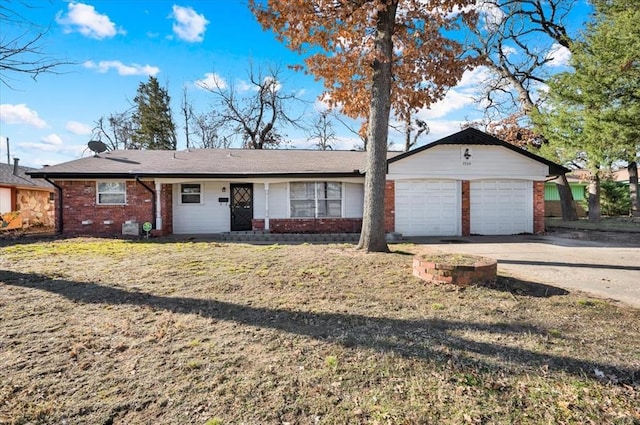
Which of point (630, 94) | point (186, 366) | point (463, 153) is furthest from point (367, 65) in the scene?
point (630, 94)

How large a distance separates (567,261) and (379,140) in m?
4.96

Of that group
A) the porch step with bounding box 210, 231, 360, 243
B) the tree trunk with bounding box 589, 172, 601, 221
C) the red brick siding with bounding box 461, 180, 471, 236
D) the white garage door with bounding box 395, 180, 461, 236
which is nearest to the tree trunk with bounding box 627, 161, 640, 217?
the tree trunk with bounding box 589, 172, 601, 221

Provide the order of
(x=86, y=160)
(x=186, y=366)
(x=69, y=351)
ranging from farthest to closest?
(x=86, y=160) < (x=69, y=351) < (x=186, y=366)

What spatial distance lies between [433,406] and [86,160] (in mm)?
15714

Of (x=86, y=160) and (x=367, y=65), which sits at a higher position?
(x=367, y=65)

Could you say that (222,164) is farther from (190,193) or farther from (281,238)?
(281,238)

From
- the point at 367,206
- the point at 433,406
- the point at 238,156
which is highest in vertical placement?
the point at 238,156

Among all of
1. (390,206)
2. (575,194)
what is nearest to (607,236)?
(390,206)

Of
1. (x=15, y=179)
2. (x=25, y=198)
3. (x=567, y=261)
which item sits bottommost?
(x=567, y=261)

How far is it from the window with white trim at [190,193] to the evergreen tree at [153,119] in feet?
64.7

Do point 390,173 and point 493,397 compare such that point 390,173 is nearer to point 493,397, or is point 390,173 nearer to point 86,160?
point 493,397

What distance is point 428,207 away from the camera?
1327 cm

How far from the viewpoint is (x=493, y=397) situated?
8.46 ft

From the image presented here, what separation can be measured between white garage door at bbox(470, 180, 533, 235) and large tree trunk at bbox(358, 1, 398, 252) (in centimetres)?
678
